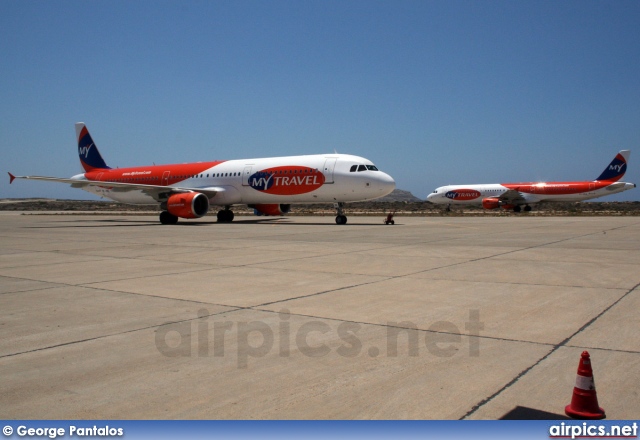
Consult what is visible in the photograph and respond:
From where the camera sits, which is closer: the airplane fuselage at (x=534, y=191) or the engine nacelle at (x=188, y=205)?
the engine nacelle at (x=188, y=205)

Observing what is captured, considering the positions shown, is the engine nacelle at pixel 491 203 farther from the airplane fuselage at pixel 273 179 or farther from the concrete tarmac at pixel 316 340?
the concrete tarmac at pixel 316 340

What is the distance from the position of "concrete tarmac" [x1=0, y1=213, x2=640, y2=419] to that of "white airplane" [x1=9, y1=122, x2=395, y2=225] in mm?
14999

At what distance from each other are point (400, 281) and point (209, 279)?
→ 3074mm

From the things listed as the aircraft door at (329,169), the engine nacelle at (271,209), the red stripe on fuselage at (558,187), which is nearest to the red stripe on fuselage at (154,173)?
the engine nacelle at (271,209)

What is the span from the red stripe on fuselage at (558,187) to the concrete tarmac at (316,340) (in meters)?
50.7

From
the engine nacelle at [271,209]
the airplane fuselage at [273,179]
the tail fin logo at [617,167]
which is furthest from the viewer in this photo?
the tail fin logo at [617,167]

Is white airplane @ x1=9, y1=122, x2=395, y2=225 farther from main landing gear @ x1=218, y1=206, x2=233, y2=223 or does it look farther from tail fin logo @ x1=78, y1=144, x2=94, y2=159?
tail fin logo @ x1=78, y1=144, x2=94, y2=159

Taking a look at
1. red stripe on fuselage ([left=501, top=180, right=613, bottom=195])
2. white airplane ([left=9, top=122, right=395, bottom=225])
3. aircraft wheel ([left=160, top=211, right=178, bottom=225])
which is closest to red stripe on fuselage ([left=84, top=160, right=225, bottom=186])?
white airplane ([left=9, top=122, right=395, bottom=225])

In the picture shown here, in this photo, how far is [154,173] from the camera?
32.1 metres

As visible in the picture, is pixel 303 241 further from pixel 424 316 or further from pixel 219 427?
pixel 219 427

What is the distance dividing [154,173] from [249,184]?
7.40 metres

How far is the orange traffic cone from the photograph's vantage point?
10.6 ft

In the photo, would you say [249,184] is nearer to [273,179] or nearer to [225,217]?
[273,179]

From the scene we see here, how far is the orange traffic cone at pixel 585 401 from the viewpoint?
3.22 meters
